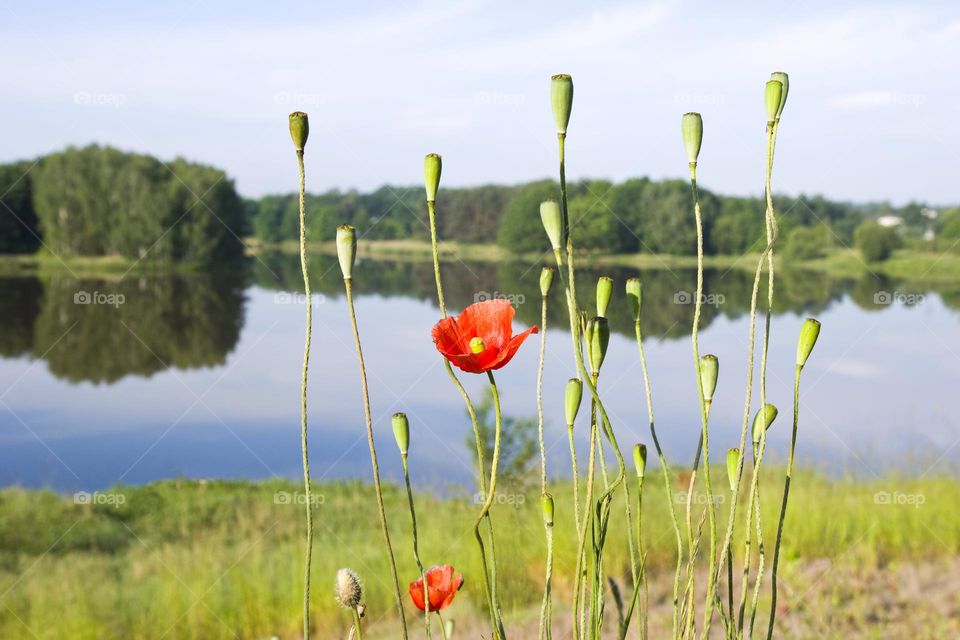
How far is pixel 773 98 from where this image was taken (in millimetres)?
774

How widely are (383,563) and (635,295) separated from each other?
3712 millimetres

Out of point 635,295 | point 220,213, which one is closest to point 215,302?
point 220,213

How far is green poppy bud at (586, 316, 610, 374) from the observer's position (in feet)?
2.41

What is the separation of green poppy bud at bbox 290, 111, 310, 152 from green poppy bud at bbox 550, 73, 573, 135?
0.74 ft

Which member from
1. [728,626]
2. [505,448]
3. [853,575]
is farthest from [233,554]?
[728,626]

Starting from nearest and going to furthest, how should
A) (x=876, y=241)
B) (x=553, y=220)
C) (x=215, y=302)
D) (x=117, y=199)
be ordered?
(x=553, y=220) → (x=117, y=199) → (x=876, y=241) → (x=215, y=302)

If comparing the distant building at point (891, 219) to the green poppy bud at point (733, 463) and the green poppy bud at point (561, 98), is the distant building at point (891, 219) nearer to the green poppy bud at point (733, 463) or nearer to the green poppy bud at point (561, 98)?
the green poppy bud at point (733, 463)

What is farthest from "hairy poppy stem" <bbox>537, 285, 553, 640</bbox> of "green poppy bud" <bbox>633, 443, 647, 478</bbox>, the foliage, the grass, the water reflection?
the foliage

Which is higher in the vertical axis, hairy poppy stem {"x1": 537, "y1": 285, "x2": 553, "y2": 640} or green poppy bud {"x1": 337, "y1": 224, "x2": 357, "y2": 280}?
green poppy bud {"x1": 337, "y1": 224, "x2": 357, "y2": 280}

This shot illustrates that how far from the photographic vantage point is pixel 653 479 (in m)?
7.28

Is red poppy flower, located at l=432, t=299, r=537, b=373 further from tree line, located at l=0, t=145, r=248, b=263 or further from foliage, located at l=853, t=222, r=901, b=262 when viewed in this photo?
foliage, located at l=853, t=222, r=901, b=262

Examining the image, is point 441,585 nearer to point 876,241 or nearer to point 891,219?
point 876,241

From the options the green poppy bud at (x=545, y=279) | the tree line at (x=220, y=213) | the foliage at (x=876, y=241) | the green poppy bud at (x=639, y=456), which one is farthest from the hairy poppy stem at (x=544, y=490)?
the foliage at (x=876, y=241)

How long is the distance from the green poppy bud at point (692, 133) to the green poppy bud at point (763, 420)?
272 mm
